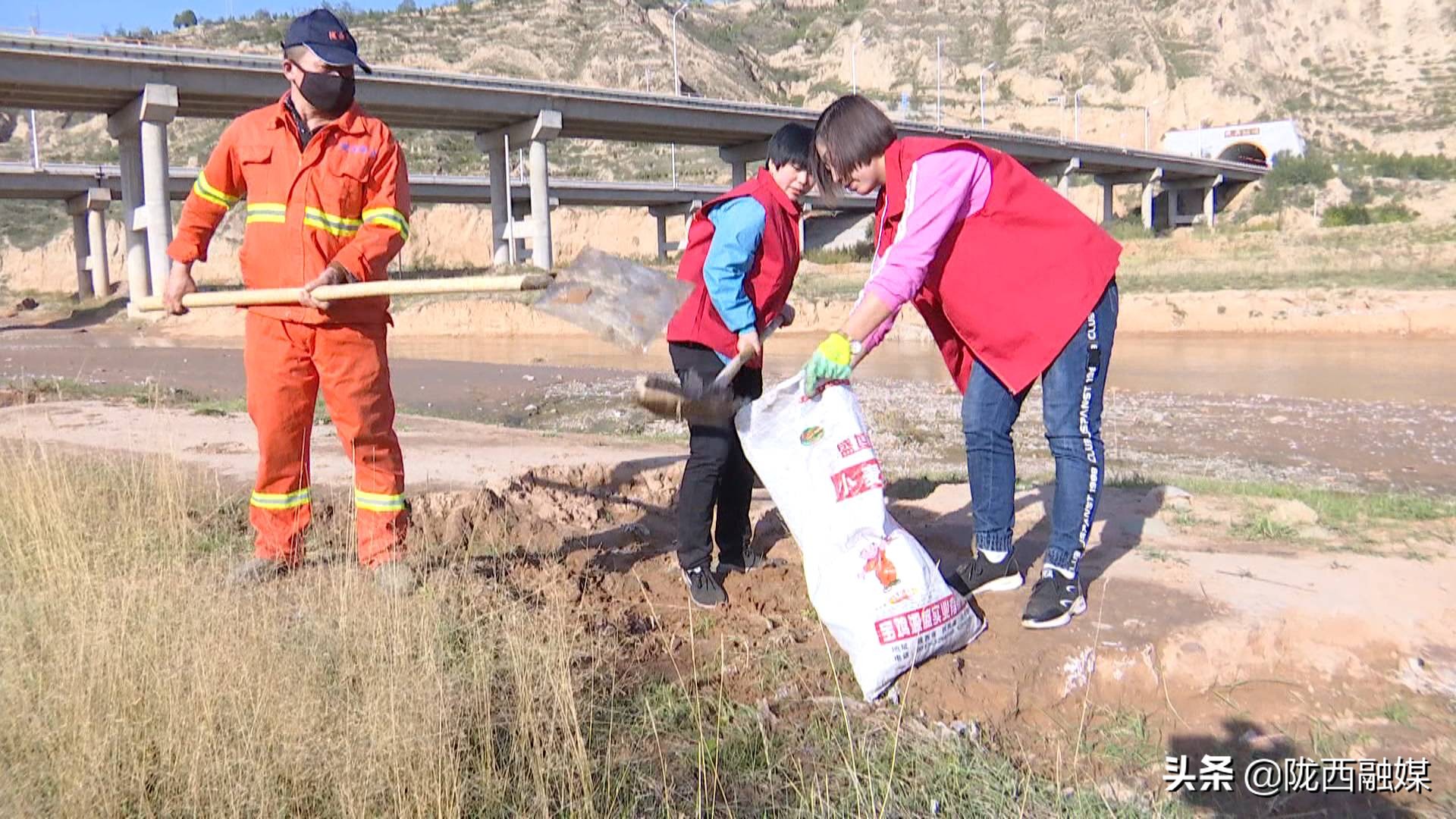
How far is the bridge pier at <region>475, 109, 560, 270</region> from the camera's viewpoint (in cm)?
3544

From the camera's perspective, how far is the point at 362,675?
2477 millimetres

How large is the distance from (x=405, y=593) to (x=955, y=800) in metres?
1.95

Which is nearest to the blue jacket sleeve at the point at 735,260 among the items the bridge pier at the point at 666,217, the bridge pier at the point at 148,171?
the bridge pier at the point at 148,171

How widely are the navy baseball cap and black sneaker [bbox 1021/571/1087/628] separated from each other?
3054 millimetres

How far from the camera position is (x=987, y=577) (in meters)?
3.84

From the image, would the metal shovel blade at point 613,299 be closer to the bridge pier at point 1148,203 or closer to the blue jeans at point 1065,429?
the blue jeans at point 1065,429

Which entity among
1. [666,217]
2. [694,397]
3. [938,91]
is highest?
[938,91]

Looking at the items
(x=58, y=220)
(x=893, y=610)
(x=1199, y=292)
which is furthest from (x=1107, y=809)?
(x=58, y=220)

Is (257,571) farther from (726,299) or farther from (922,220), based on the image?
(922,220)

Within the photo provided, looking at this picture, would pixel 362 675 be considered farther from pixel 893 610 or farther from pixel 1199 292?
pixel 1199 292

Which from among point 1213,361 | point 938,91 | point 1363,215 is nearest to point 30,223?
point 938,91

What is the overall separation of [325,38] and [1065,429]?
3043 mm

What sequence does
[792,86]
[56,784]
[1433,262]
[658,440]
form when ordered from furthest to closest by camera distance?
[792,86], [1433,262], [658,440], [56,784]

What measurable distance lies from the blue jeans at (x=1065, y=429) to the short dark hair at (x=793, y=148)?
39.2 inches
